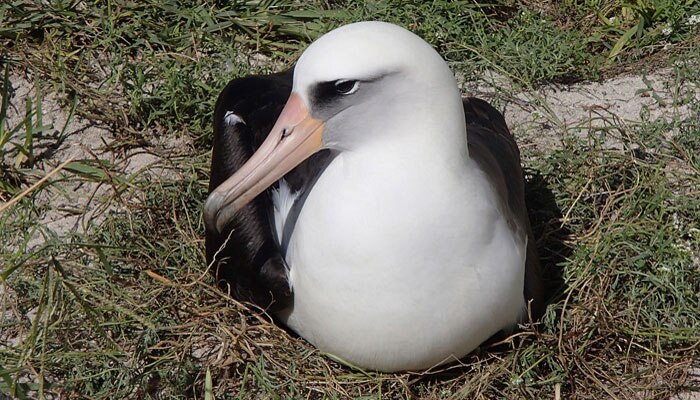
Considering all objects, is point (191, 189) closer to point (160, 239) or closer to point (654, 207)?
point (160, 239)

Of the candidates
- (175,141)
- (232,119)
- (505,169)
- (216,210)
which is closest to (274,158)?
(216,210)

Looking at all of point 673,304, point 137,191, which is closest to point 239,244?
point 137,191

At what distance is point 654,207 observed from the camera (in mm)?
4980

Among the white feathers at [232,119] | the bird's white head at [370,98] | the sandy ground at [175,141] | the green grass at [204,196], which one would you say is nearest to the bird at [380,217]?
the bird's white head at [370,98]

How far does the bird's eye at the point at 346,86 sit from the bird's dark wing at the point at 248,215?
881mm

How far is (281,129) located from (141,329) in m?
1.29

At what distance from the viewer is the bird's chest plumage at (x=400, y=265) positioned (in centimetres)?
366

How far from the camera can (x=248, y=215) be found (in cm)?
442

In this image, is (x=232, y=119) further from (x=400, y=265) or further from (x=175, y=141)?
(x=400, y=265)

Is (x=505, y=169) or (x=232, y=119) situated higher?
(x=232, y=119)

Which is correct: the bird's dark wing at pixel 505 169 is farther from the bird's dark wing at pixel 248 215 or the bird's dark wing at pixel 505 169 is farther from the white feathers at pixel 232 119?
the white feathers at pixel 232 119

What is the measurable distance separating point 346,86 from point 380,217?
0.45 meters

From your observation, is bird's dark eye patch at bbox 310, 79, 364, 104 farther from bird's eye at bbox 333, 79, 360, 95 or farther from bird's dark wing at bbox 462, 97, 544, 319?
bird's dark wing at bbox 462, 97, 544, 319

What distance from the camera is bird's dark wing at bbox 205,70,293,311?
4.25 meters
